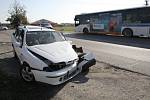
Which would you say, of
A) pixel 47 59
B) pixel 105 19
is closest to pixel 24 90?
pixel 47 59

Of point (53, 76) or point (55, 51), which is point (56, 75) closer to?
point (53, 76)

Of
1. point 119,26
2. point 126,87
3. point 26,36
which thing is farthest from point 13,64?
point 119,26

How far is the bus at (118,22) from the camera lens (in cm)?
2217

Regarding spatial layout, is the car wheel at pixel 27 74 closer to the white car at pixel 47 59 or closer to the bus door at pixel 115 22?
the white car at pixel 47 59

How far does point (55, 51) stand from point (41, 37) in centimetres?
139

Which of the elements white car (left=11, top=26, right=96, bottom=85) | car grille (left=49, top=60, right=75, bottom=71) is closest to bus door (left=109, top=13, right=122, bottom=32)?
white car (left=11, top=26, right=96, bottom=85)

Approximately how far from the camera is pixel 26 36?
25.9 feet

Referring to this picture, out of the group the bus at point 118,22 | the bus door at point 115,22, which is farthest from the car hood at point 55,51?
the bus door at point 115,22

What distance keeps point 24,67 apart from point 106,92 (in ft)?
8.59

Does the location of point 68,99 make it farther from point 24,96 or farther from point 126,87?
point 126,87

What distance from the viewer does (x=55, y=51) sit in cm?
687

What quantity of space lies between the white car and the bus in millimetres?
15455

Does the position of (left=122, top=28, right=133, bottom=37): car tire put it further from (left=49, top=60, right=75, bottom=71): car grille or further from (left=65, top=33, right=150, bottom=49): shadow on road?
(left=49, top=60, right=75, bottom=71): car grille

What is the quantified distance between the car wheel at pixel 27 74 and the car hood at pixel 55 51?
0.58m
